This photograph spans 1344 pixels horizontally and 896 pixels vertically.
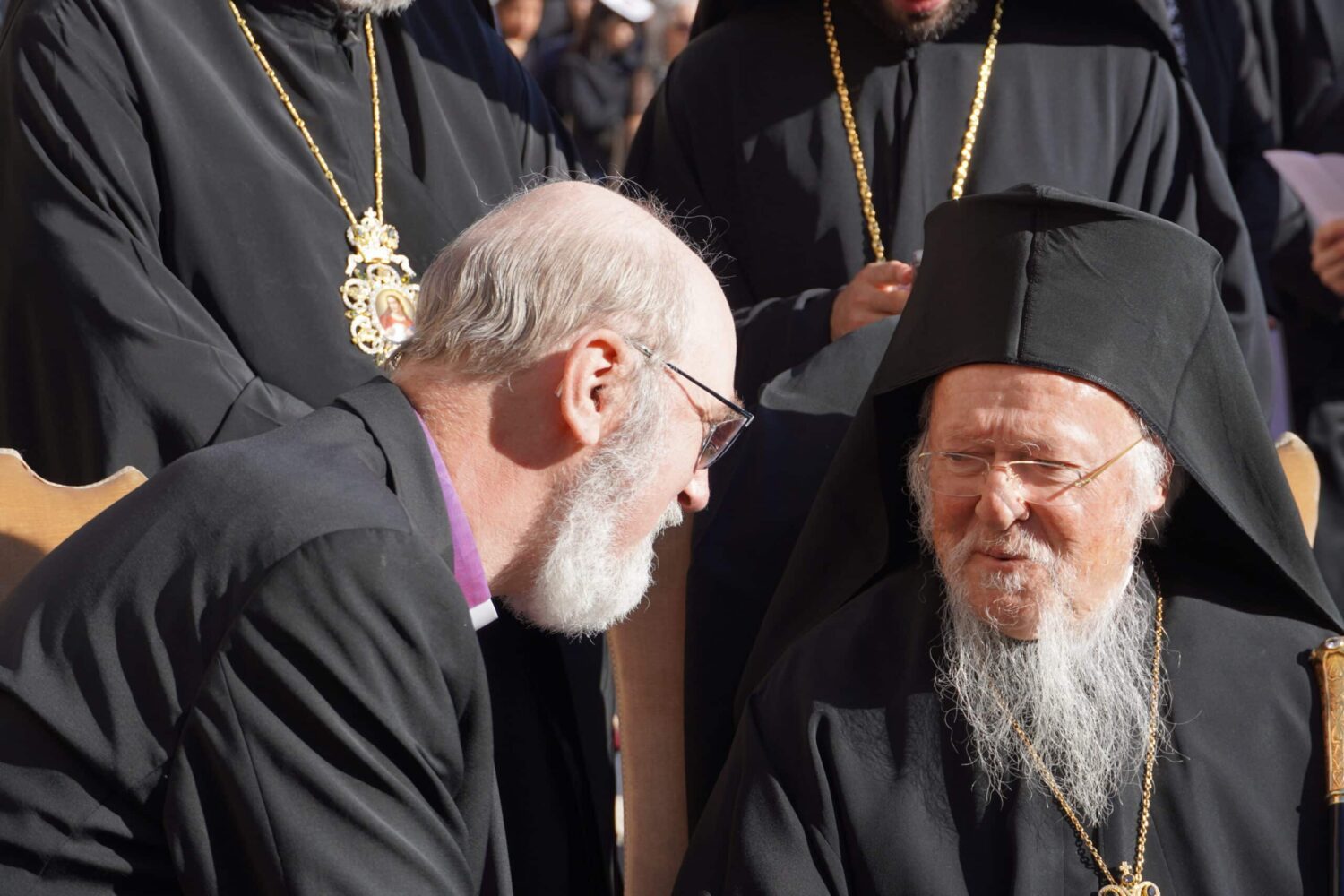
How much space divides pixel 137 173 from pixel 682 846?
1709 mm

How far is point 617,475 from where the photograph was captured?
8.15 ft

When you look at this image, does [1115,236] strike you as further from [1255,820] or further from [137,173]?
[137,173]

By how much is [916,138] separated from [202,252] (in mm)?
1742

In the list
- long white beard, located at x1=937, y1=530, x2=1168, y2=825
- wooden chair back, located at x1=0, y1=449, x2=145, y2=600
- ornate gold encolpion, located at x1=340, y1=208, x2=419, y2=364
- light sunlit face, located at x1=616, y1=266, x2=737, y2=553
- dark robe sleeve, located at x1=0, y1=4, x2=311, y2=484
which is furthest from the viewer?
ornate gold encolpion, located at x1=340, y1=208, x2=419, y2=364

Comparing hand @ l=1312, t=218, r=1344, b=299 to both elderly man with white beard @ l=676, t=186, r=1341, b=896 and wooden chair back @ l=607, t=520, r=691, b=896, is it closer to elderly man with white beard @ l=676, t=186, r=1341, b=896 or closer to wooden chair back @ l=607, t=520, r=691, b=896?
elderly man with white beard @ l=676, t=186, r=1341, b=896

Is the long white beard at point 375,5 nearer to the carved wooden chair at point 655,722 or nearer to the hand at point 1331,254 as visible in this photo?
the carved wooden chair at point 655,722

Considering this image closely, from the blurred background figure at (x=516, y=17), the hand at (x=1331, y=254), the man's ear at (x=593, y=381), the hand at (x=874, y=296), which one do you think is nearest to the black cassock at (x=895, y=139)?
the hand at (x=874, y=296)

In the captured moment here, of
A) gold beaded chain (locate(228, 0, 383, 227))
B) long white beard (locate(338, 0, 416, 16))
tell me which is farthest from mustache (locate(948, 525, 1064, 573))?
long white beard (locate(338, 0, 416, 16))

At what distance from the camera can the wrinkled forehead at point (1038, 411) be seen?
2861mm

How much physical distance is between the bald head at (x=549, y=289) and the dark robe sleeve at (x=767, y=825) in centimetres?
77

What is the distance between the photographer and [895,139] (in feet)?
13.7

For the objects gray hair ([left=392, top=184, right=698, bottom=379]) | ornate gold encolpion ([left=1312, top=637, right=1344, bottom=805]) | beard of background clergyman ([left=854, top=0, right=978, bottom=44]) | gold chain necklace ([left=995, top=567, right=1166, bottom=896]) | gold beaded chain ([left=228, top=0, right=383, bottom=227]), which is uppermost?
beard of background clergyman ([left=854, top=0, right=978, bottom=44])

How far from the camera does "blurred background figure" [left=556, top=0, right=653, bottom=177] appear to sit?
8.91 m

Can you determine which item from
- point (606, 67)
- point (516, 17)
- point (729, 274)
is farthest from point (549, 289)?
point (606, 67)
